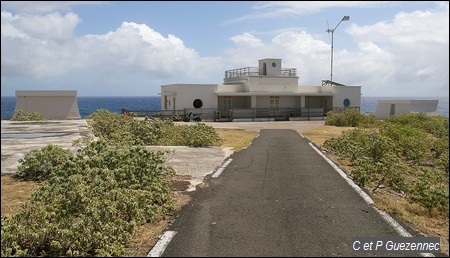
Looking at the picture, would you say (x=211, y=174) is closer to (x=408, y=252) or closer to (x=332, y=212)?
(x=332, y=212)

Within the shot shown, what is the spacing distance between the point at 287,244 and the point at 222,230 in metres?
0.96

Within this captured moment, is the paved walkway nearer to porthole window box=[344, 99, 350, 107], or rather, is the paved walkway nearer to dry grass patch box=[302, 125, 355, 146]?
dry grass patch box=[302, 125, 355, 146]

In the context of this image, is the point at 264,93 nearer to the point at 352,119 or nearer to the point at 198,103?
the point at 198,103

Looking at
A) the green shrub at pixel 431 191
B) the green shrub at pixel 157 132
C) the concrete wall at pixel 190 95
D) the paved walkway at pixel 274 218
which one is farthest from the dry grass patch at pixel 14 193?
the concrete wall at pixel 190 95

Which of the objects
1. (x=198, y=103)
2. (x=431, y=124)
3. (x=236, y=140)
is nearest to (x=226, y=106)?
(x=198, y=103)

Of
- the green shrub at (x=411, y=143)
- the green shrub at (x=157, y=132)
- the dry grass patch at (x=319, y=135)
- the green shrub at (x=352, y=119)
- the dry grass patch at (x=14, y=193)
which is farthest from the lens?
the green shrub at (x=352, y=119)

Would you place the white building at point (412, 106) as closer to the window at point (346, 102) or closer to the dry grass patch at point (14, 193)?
the window at point (346, 102)

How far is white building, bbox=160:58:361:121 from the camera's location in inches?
1449

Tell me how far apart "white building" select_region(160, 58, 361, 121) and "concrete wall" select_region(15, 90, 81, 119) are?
37.7 feet

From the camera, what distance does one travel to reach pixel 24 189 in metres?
8.02

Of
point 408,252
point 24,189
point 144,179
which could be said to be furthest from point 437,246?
point 24,189

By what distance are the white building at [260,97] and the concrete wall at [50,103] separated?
37.7ft

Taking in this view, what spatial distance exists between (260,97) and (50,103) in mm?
20265

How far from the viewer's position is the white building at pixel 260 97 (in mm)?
36812
